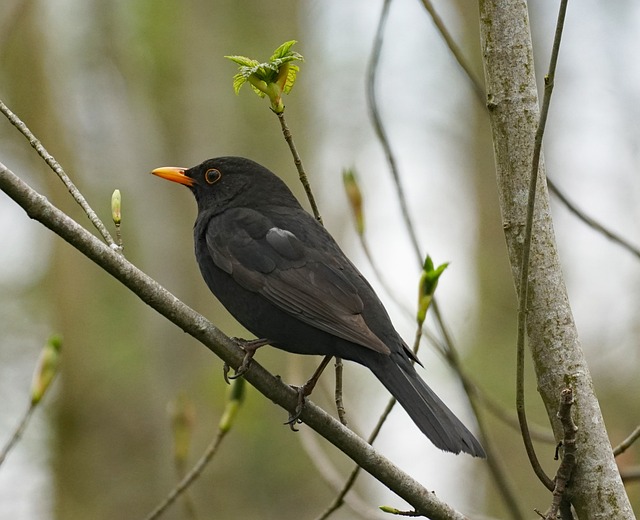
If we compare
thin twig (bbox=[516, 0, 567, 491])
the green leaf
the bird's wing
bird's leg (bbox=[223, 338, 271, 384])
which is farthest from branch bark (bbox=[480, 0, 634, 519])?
bird's leg (bbox=[223, 338, 271, 384])

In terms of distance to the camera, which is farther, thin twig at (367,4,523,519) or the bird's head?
the bird's head

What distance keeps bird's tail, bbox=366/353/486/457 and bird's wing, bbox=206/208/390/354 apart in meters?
0.11

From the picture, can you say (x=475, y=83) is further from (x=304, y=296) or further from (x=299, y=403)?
(x=299, y=403)

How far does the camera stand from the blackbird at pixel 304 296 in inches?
142

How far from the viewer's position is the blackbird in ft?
11.9

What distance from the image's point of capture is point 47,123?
10.6 m

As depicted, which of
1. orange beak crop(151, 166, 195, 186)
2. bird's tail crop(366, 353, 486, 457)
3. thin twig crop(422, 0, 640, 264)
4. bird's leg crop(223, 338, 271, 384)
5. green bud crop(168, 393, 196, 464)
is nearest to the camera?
bird's leg crop(223, 338, 271, 384)

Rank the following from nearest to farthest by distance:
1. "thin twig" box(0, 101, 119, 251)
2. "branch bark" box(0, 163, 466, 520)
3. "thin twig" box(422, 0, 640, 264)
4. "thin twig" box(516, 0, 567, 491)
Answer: "thin twig" box(516, 0, 567, 491), "branch bark" box(0, 163, 466, 520), "thin twig" box(0, 101, 119, 251), "thin twig" box(422, 0, 640, 264)

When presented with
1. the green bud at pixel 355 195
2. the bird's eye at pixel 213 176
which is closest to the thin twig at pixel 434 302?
the green bud at pixel 355 195

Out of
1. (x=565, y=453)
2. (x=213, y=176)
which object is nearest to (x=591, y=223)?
(x=565, y=453)

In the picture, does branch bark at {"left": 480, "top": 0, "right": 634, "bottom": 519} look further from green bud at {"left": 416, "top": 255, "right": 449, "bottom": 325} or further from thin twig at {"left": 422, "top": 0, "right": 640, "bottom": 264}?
green bud at {"left": 416, "top": 255, "right": 449, "bottom": 325}

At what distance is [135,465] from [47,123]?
409cm

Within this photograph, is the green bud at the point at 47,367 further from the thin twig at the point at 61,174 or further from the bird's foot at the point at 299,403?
the bird's foot at the point at 299,403

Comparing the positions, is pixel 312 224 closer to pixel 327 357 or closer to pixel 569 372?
pixel 327 357
